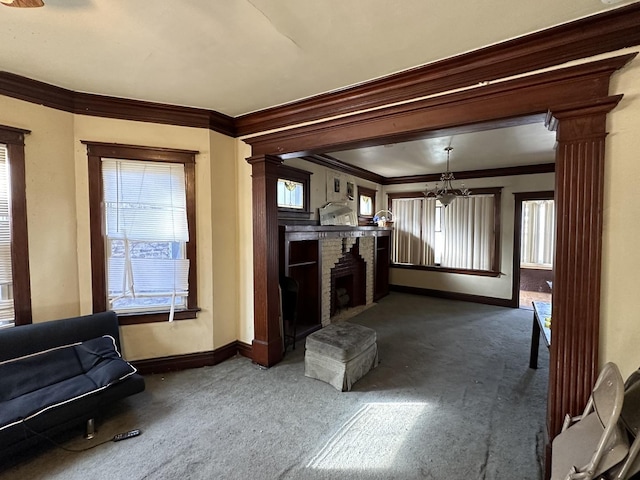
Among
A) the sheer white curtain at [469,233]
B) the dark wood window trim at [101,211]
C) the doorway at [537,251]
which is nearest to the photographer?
the dark wood window trim at [101,211]

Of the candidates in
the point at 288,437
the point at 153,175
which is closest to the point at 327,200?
the point at 153,175

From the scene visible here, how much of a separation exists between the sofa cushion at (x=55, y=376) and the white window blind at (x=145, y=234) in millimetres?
524

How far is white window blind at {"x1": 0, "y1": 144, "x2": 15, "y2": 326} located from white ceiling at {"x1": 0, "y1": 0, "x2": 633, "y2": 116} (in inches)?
28.7

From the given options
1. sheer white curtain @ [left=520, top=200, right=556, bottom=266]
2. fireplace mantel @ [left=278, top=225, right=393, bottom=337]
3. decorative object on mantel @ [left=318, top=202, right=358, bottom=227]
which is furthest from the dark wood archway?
sheer white curtain @ [left=520, top=200, right=556, bottom=266]

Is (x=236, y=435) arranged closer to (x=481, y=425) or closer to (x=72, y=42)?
(x=481, y=425)

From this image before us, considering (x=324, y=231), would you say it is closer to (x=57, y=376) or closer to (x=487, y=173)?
(x=57, y=376)

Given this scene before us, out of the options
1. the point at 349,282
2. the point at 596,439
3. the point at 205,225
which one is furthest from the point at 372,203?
the point at 596,439

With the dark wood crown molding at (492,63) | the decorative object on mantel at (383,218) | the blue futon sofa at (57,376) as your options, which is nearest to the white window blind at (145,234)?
the blue futon sofa at (57,376)

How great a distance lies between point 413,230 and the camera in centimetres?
649

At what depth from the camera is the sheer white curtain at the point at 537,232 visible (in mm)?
7102

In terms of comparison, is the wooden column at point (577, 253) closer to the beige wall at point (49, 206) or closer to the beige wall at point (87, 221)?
the beige wall at point (87, 221)

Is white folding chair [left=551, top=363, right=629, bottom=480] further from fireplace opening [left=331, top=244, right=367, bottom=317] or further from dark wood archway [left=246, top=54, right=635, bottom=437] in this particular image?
fireplace opening [left=331, top=244, right=367, bottom=317]

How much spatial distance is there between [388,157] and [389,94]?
2468 mm

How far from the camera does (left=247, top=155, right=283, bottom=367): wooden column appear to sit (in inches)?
120
